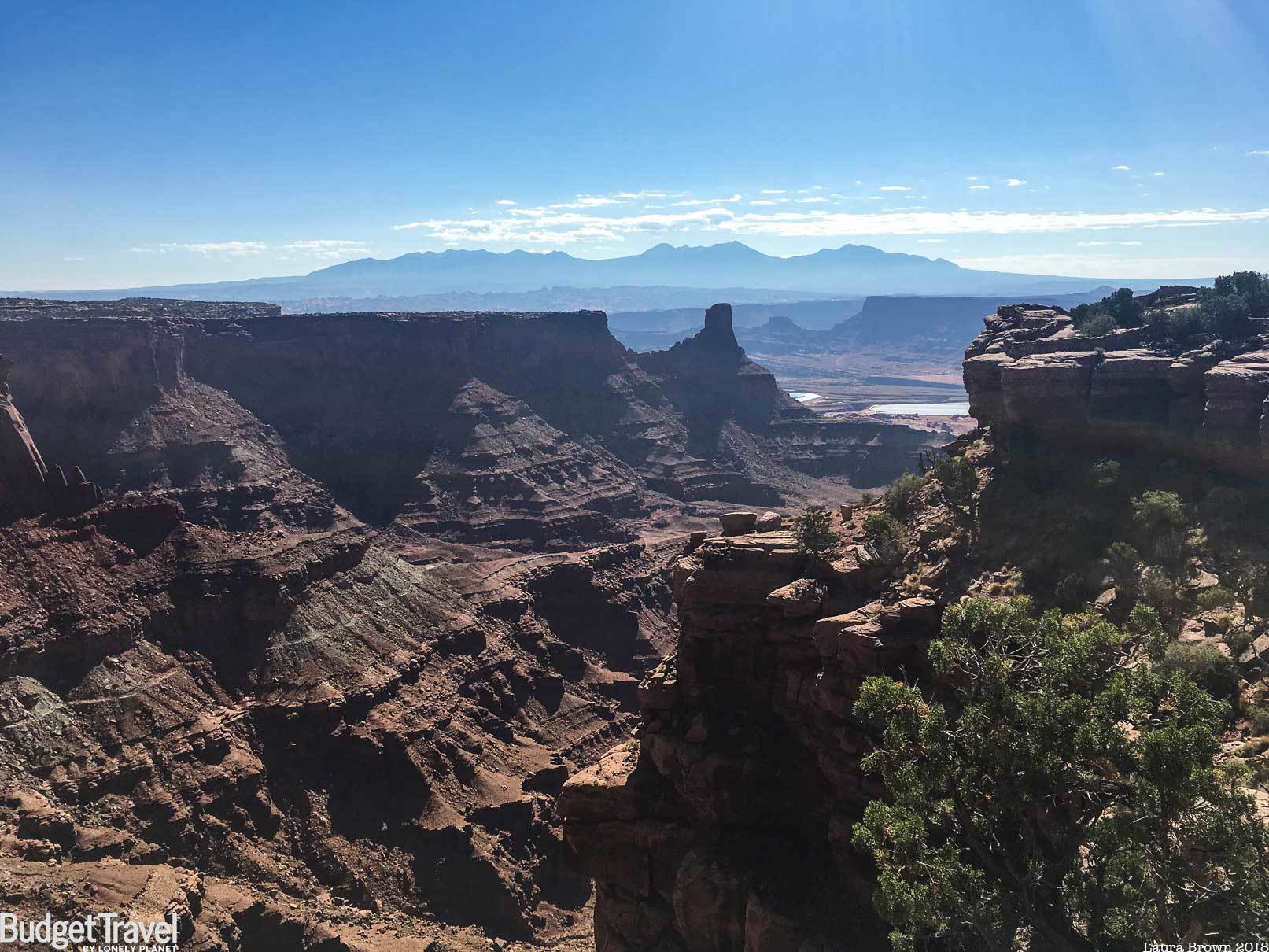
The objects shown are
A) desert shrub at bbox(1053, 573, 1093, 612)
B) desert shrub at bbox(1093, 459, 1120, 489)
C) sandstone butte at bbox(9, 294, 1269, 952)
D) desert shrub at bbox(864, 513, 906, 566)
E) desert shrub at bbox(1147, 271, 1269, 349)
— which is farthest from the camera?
desert shrub at bbox(1147, 271, 1269, 349)

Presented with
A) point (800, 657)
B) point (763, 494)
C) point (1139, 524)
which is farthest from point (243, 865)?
point (763, 494)

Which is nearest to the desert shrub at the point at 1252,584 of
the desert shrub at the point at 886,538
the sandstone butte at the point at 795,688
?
the sandstone butte at the point at 795,688

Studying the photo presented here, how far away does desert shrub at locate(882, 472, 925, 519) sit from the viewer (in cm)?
5325

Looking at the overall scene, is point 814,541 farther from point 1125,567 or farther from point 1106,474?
point 1106,474

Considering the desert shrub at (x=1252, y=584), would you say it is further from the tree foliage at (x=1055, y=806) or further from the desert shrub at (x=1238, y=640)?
the tree foliage at (x=1055, y=806)

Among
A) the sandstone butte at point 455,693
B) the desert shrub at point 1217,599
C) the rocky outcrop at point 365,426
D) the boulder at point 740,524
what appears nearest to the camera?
the desert shrub at point 1217,599

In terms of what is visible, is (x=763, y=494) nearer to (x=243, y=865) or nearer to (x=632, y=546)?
(x=632, y=546)

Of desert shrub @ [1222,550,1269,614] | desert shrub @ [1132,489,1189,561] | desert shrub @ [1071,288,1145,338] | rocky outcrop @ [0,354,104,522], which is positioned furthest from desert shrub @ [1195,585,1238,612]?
rocky outcrop @ [0,354,104,522]

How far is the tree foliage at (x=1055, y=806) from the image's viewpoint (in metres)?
22.0

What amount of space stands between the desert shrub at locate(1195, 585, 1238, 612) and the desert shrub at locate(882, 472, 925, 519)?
1789 centimetres

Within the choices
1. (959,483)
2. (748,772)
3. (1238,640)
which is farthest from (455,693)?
(1238,640)

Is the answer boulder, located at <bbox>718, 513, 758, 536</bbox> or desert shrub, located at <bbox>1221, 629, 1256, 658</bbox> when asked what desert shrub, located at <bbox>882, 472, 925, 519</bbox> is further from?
desert shrub, located at <bbox>1221, 629, 1256, 658</bbox>

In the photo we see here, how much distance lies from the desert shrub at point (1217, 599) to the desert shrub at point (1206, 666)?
3818mm

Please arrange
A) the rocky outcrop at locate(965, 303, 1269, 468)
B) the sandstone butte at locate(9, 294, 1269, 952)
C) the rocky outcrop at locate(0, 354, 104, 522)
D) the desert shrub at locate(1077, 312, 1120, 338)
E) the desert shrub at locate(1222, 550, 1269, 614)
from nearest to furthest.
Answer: the desert shrub at locate(1222, 550, 1269, 614), the sandstone butte at locate(9, 294, 1269, 952), the rocky outcrop at locate(965, 303, 1269, 468), the desert shrub at locate(1077, 312, 1120, 338), the rocky outcrop at locate(0, 354, 104, 522)
